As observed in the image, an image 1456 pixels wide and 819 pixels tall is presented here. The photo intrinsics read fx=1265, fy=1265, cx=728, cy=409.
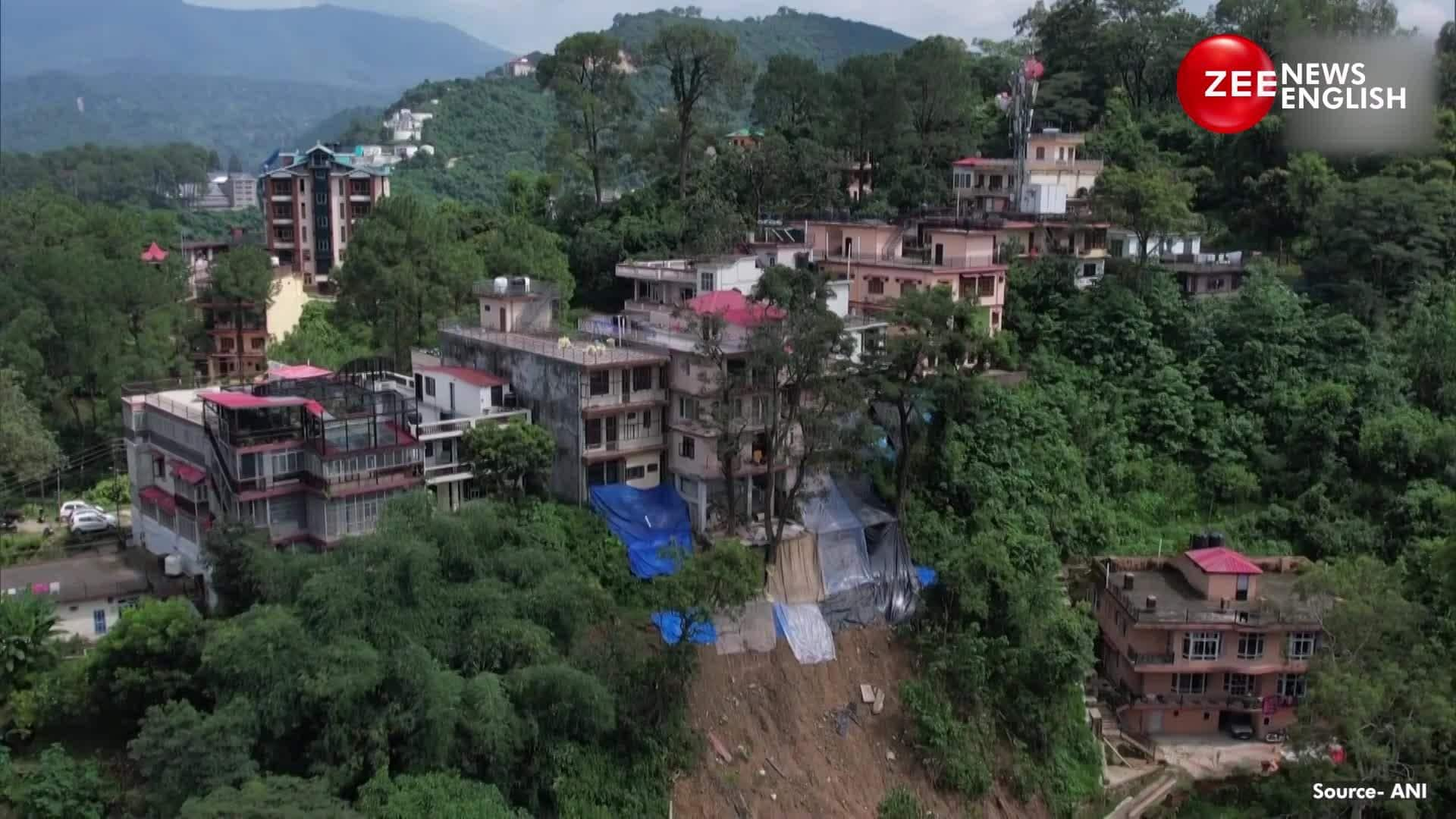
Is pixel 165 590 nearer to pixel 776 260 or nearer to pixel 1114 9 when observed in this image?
pixel 776 260

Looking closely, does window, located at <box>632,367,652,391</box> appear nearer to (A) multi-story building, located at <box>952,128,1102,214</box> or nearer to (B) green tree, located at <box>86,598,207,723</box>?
(B) green tree, located at <box>86,598,207,723</box>

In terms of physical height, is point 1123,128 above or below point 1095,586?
above

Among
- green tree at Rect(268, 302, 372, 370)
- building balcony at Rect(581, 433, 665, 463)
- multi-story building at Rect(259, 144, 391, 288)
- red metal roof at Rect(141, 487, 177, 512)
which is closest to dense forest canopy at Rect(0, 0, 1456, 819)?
green tree at Rect(268, 302, 372, 370)

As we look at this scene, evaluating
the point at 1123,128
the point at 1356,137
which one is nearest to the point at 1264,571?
the point at 1356,137

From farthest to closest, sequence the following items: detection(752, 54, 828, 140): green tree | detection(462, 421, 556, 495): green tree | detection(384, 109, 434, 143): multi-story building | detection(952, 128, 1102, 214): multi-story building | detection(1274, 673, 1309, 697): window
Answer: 1. detection(384, 109, 434, 143): multi-story building
2. detection(752, 54, 828, 140): green tree
3. detection(952, 128, 1102, 214): multi-story building
4. detection(1274, 673, 1309, 697): window
5. detection(462, 421, 556, 495): green tree

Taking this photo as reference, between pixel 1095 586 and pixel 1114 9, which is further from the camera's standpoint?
pixel 1114 9

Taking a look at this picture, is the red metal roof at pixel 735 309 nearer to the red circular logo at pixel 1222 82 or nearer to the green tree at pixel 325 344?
the red circular logo at pixel 1222 82
